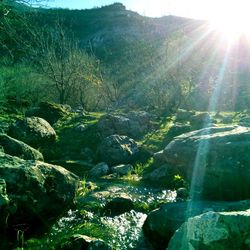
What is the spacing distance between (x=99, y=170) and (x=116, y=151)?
58.8 inches

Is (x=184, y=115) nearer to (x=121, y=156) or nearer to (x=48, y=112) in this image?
(x=48, y=112)

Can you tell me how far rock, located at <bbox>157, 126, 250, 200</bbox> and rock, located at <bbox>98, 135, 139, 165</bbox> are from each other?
3269 mm

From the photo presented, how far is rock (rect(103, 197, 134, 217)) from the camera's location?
10930 millimetres

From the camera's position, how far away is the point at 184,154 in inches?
523

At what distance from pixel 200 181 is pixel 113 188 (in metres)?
3.06

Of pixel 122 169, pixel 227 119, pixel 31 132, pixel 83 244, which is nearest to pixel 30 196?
pixel 83 244

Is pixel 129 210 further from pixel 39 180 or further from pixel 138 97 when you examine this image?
pixel 138 97

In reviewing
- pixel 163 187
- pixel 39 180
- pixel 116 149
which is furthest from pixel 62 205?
pixel 116 149

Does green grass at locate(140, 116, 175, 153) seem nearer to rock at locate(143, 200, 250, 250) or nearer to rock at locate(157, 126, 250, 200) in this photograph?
rock at locate(157, 126, 250, 200)

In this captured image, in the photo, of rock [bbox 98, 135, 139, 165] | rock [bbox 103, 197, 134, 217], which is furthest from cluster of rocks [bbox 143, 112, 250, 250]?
rock [bbox 98, 135, 139, 165]

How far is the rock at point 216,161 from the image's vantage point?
11305mm

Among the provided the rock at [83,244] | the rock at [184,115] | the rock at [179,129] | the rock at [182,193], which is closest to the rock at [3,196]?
the rock at [83,244]

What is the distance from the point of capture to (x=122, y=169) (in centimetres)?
1578

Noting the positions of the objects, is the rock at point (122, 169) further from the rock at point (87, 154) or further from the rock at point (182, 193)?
the rock at point (182, 193)
